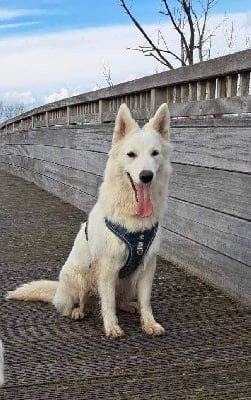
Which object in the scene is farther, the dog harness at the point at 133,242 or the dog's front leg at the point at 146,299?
the dog harness at the point at 133,242

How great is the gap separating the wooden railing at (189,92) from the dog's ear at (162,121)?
2.14 ft

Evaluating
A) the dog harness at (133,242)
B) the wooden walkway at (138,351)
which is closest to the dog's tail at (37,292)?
the wooden walkway at (138,351)

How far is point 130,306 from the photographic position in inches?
171

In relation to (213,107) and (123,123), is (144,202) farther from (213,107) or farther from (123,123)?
(213,107)

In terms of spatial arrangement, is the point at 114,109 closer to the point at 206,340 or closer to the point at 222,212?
the point at 222,212

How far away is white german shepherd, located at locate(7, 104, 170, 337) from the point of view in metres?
3.86

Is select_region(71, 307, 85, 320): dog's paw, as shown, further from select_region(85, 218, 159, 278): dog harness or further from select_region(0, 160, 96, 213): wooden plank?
select_region(0, 160, 96, 213): wooden plank

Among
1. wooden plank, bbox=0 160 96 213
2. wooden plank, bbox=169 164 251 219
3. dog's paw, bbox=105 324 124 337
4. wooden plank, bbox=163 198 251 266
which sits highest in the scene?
wooden plank, bbox=169 164 251 219

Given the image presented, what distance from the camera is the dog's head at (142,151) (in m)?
3.81

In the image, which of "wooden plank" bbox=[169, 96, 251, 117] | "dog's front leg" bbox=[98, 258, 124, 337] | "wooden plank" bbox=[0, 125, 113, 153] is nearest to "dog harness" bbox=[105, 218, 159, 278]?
"dog's front leg" bbox=[98, 258, 124, 337]

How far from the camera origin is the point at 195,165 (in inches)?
206

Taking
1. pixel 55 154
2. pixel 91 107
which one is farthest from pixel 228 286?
pixel 55 154

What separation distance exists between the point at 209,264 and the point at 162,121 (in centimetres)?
150

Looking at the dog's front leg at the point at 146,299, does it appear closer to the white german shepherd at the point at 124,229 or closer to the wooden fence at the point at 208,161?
the white german shepherd at the point at 124,229
